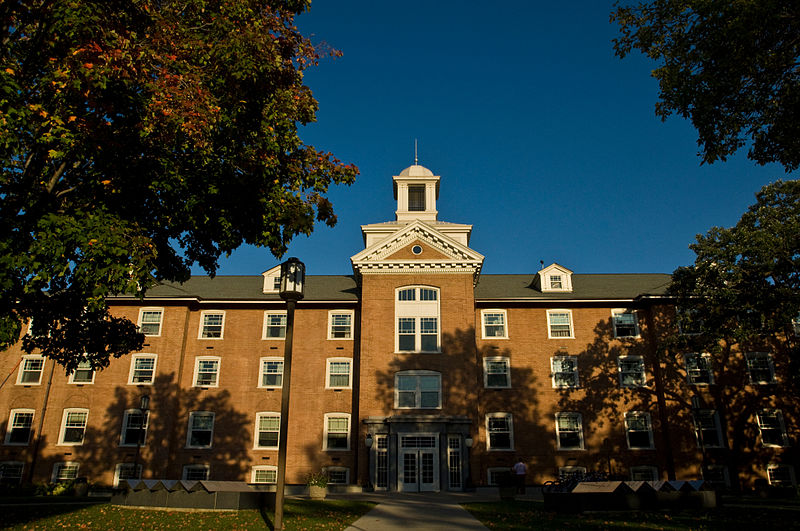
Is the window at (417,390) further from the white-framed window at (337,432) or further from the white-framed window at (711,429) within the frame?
the white-framed window at (711,429)

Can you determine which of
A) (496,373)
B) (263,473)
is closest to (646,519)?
(496,373)

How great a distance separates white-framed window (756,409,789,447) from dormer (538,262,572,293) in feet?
40.8

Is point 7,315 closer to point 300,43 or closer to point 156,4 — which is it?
point 156,4

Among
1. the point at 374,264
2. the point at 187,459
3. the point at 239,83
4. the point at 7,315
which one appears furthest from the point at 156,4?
the point at 187,459

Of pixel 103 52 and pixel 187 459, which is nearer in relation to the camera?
pixel 103 52

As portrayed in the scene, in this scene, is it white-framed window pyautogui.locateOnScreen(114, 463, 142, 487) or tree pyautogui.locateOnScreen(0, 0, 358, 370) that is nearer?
tree pyautogui.locateOnScreen(0, 0, 358, 370)

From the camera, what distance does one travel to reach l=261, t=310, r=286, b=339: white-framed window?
33656 millimetres

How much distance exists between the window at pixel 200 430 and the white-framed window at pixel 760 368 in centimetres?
3081

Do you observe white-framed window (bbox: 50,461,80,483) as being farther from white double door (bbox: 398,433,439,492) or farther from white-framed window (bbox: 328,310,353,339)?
white double door (bbox: 398,433,439,492)

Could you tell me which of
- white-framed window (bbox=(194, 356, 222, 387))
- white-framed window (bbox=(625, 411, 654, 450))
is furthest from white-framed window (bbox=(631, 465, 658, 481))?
white-framed window (bbox=(194, 356, 222, 387))

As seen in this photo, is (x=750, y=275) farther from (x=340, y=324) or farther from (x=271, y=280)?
(x=271, y=280)

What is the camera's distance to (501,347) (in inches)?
1304

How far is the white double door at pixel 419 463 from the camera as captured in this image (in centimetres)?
2817

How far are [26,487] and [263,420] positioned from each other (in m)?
11.8
